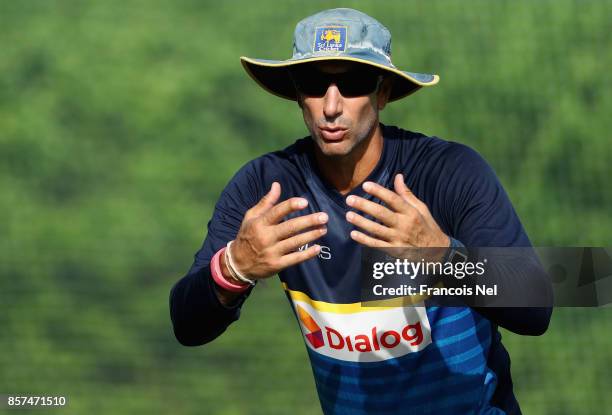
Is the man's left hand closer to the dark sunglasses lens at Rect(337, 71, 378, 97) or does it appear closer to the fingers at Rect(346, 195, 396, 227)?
the fingers at Rect(346, 195, 396, 227)

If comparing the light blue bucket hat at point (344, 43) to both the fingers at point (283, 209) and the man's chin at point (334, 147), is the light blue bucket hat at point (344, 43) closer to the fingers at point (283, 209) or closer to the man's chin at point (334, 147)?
the man's chin at point (334, 147)

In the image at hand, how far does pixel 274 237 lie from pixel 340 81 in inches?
28.9

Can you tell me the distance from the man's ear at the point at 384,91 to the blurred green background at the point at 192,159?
314cm

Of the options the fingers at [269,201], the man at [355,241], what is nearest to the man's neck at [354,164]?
the man at [355,241]

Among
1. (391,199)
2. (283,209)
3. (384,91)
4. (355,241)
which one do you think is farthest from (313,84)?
(391,199)

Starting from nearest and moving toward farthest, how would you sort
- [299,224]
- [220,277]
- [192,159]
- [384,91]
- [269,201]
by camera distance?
[299,224] → [269,201] → [220,277] → [384,91] → [192,159]

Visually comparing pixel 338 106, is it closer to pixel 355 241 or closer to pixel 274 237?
pixel 355 241

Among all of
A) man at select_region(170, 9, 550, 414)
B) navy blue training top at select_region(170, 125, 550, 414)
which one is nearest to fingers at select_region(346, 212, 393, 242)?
man at select_region(170, 9, 550, 414)

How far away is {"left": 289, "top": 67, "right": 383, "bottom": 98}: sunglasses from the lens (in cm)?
376

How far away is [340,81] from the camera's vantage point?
3.76 m

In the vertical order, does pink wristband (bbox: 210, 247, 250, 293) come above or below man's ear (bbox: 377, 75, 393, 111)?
below

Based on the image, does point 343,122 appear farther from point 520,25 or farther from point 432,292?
point 520,25

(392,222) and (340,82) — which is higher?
(340,82)

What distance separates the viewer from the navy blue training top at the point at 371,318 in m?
3.75
